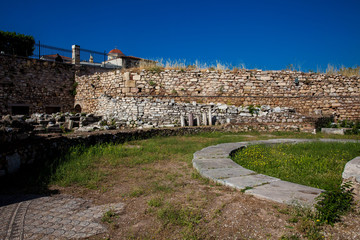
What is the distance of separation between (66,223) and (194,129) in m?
8.11

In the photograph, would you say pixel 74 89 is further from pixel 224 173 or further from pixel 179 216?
pixel 179 216

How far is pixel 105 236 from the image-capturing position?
85.1 inches

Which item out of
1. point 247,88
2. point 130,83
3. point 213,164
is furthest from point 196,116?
point 213,164

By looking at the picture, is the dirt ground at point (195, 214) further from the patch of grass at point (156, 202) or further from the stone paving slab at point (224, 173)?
the stone paving slab at point (224, 173)

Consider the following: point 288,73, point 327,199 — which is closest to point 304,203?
point 327,199

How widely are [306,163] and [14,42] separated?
28534 mm

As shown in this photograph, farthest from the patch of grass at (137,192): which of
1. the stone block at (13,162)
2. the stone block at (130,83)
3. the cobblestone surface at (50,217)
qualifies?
the stone block at (130,83)

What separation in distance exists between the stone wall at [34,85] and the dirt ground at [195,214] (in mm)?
16582

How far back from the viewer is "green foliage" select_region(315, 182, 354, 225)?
209 cm

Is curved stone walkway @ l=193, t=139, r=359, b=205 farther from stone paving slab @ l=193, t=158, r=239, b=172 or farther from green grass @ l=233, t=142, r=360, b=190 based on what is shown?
green grass @ l=233, t=142, r=360, b=190

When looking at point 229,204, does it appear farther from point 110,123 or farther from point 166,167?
point 110,123

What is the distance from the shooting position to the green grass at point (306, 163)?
11.2 feet

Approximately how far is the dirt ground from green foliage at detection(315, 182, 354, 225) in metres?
0.06

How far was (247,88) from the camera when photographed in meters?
15.3
